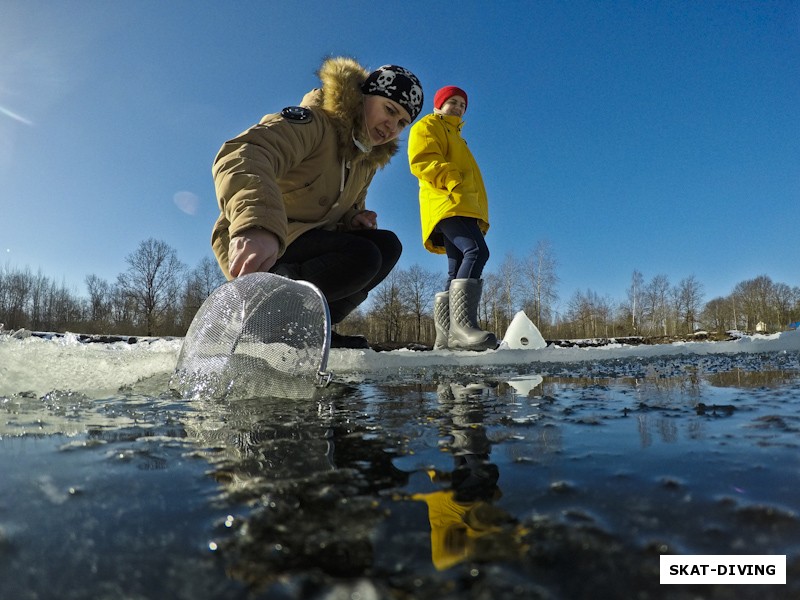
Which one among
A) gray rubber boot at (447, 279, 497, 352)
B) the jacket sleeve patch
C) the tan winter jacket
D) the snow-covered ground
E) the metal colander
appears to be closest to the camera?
the metal colander

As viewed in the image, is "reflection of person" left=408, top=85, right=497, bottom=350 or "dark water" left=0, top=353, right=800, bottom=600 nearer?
"dark water" left=0, top=353, right=800, bottom=600

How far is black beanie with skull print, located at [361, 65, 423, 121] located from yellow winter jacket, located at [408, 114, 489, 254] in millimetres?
1185

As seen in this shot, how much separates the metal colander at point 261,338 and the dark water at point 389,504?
576mm

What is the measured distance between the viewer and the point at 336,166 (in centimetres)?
347

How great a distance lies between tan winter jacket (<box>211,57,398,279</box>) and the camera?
231 cm

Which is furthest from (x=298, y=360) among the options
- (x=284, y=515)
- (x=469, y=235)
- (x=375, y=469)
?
(x=469, y=235)

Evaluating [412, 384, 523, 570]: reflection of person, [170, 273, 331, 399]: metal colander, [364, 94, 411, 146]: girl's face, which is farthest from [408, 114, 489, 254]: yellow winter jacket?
[412, 384, 523, 570]: reflection of person

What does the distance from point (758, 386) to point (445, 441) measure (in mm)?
1775

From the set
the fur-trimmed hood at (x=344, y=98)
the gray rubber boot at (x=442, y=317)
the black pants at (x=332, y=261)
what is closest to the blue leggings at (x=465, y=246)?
the gray rubber boot at (x=442, y=317)

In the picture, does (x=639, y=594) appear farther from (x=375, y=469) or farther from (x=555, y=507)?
(x=375, y=469)

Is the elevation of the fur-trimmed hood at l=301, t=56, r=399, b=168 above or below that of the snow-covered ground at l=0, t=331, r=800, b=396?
above

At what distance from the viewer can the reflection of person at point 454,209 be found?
4.59m

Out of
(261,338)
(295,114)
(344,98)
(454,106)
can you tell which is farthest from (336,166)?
(454,106)

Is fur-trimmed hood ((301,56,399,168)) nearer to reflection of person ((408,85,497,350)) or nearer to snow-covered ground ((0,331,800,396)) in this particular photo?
reflection of person ((408,85,497,350))
